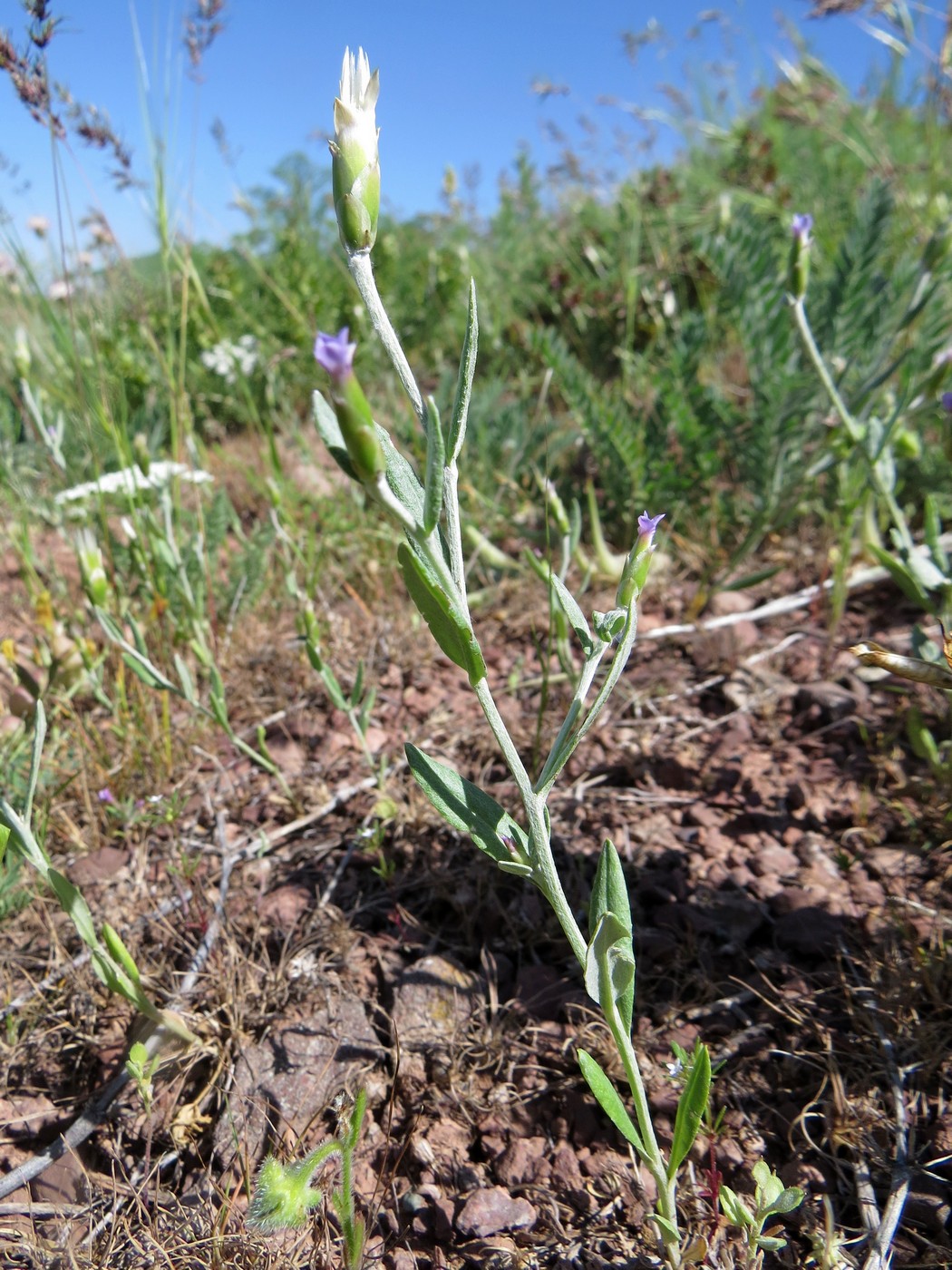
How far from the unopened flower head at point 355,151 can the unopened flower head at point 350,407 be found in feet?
0.61

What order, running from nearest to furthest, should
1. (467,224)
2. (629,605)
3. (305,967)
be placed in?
(629,605) < (305,967) < (467,224)

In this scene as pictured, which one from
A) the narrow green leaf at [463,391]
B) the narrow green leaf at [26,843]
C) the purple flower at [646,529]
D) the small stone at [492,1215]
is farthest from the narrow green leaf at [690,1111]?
the narrow green leaf at [26,843]

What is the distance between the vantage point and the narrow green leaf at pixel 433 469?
649mm

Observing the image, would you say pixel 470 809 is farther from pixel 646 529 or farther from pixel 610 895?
pixel 646 529

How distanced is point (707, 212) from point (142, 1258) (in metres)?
3.61

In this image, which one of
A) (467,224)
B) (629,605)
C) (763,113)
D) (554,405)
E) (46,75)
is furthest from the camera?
(763,113)

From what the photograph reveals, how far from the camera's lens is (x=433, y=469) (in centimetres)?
67

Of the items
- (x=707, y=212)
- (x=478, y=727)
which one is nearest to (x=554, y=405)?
(x=707, y=212)

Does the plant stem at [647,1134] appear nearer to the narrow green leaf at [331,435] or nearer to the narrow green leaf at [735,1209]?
the narrow green leaf at [735,1209]

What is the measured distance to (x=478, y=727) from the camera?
1.68 m

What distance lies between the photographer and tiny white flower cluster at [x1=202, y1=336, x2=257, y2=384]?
10.2 feet

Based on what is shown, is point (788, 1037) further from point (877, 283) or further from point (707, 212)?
point (707, 212)

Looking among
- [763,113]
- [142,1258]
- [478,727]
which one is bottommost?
[142,1258]

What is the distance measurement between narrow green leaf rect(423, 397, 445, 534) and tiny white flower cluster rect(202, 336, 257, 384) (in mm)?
2521
